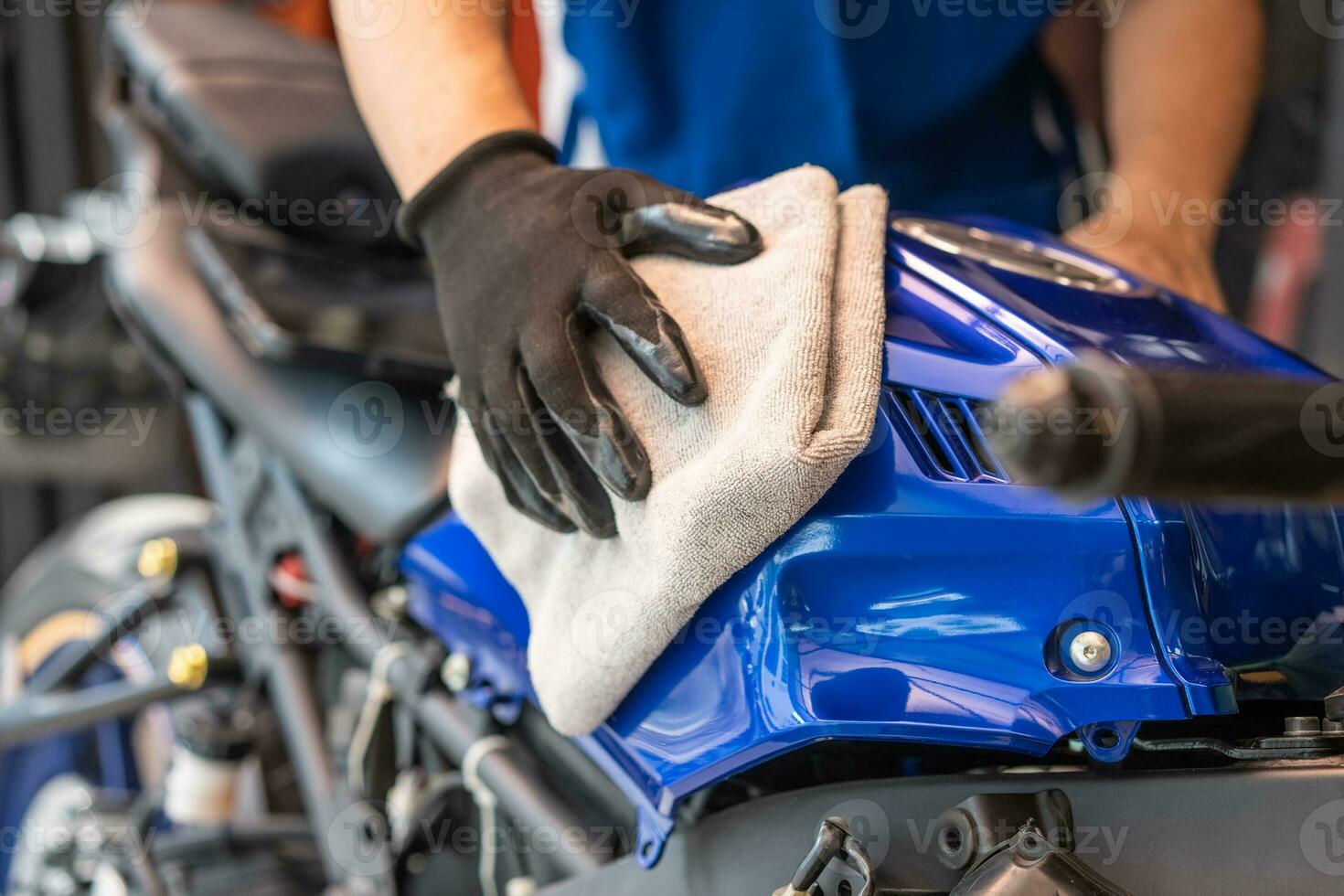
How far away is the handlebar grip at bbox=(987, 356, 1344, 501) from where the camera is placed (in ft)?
0.88

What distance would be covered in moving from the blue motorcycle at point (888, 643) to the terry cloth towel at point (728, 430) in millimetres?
24

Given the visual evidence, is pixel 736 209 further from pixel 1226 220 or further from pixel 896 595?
pixel 1226 220

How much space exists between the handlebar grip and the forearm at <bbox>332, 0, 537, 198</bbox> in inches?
18.7

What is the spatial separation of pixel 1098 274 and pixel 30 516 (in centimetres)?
270

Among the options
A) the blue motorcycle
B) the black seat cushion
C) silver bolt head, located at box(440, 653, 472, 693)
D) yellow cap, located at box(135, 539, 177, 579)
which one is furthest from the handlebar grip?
yellow cap, located at box(135, 539, 177, 579)

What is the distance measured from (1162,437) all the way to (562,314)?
35 cm

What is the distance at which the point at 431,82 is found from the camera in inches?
28.6

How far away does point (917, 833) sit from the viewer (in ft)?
1.75

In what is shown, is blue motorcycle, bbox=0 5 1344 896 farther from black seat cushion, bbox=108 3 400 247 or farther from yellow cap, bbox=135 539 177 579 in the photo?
yellow cap, bbox=135 539 177 579

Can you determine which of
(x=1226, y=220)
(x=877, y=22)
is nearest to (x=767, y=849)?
(x=877, y=22)

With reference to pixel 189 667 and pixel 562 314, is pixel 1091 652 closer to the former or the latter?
pixel 562 314

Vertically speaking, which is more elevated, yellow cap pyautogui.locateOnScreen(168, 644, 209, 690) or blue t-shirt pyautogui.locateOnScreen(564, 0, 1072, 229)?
blue t-shirt pyautogui.locateOnScreen(564, 0, 1072, 229)

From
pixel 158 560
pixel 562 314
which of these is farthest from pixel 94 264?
pixel 562 314

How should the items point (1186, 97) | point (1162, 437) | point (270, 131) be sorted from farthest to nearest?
point (270, 131) → point (1186, 97) → point (1162, 437)
